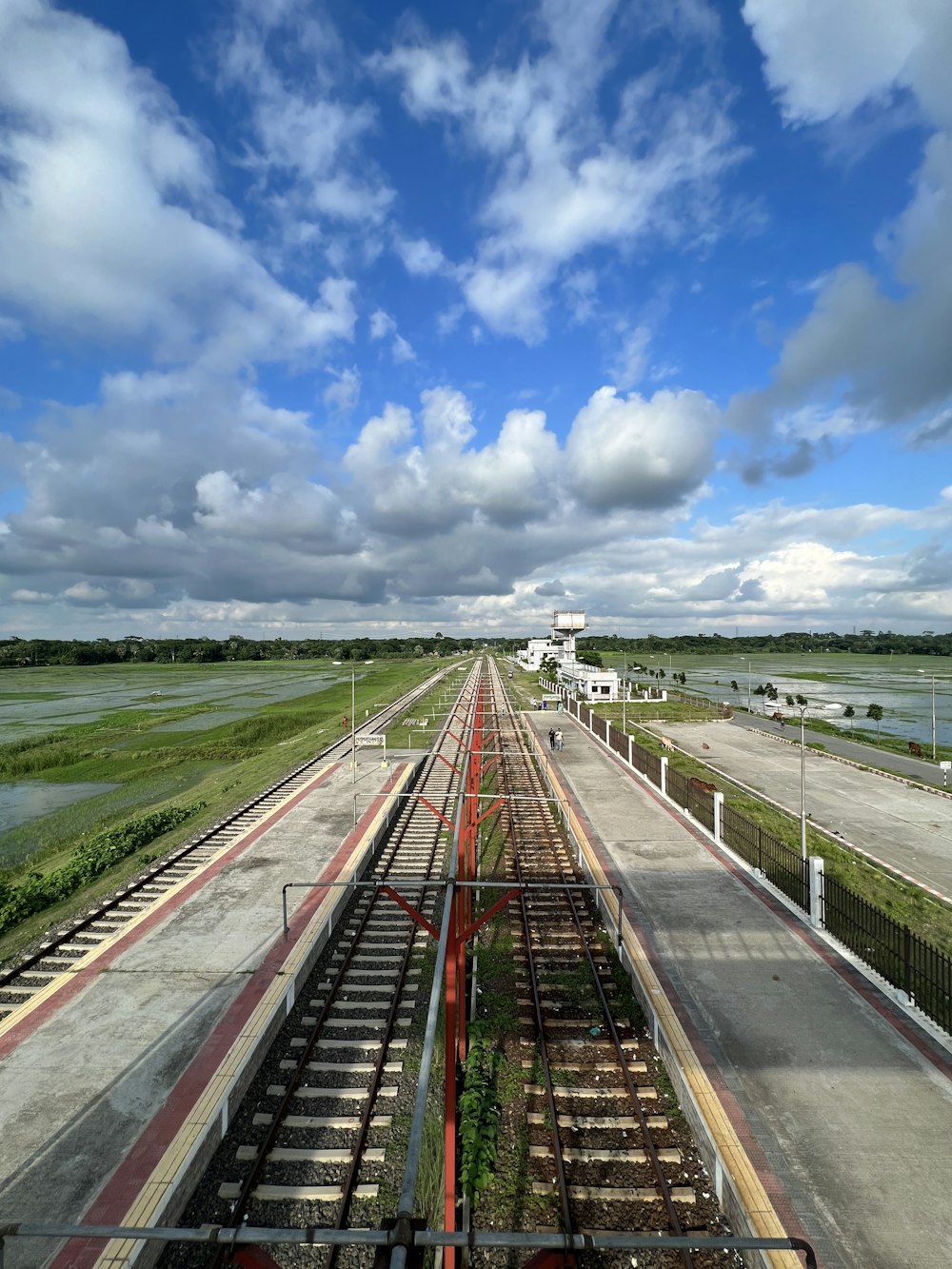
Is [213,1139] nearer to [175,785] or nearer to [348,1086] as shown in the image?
[348,1086]

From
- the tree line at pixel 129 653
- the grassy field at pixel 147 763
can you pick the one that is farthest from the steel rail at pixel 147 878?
the tree line at pixel 129 653

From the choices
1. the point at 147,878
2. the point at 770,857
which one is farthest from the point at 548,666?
the point at 147,878

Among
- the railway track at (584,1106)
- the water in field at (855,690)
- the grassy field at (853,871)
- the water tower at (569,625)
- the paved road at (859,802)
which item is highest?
the water tower at (569,625)

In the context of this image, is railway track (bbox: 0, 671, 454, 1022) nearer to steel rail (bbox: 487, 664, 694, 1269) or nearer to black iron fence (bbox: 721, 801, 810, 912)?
steel rail (bbox: 487, 664, 694, 1269)

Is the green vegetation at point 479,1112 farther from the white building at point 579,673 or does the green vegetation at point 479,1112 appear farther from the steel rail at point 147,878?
the white building at point 579,673

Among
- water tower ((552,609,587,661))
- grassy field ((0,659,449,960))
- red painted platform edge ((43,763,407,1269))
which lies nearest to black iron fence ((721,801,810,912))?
red painted platform edge ((43,763,407,1269))

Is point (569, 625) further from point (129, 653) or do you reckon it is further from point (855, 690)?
point (129, 653)
